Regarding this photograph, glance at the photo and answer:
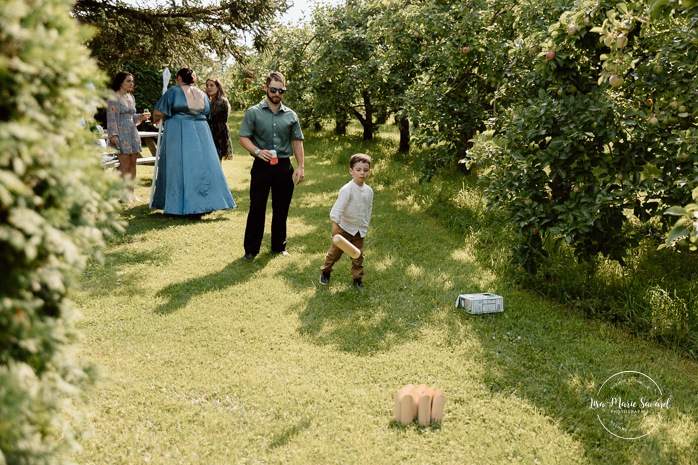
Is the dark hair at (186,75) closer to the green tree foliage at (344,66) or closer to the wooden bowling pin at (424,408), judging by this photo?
the green tree foliage at (344,66)

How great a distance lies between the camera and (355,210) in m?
5.31

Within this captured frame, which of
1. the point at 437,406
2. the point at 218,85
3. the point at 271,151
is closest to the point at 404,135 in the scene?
the point at 218,85

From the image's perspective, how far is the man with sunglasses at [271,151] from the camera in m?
5.92

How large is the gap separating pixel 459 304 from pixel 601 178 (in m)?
1.79

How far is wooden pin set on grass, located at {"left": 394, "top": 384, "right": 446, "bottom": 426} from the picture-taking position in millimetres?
3309

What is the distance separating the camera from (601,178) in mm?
5016

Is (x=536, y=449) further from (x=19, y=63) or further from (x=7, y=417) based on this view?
(x=19, y=63)

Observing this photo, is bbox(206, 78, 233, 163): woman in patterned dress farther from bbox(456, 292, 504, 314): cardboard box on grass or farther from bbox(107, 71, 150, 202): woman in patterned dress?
bbox(456, 292, 504, 314): cardboard box on grass

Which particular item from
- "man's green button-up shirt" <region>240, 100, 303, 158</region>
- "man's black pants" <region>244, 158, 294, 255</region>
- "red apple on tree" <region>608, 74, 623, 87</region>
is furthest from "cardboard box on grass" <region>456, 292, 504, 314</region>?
"man's green button-up shirt" <region>240, 100, 303, 158</region>

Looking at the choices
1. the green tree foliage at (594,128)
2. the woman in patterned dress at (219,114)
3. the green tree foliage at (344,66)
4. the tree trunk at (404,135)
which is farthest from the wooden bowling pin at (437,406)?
the tree trunk at (404,135)

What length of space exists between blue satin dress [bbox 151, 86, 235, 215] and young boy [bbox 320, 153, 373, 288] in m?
3.14

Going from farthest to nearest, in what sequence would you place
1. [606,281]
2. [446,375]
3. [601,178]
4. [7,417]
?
[606,281] → [601,178] → [446,375] → [7,417]

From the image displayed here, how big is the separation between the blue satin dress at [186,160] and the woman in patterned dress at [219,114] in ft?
6.19

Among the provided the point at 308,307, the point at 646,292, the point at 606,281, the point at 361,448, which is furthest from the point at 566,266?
the point at 361,448
